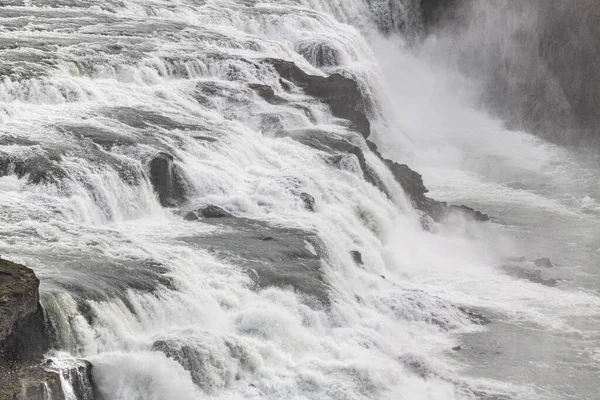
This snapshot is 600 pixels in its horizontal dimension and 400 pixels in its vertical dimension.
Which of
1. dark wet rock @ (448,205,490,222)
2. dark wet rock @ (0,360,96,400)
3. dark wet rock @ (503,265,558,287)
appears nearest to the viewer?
dark wet rock @ (0,360,96,400)

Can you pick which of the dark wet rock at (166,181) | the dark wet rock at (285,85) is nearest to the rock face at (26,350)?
the dark wet rock at (166,181)

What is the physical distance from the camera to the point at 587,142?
43406mm

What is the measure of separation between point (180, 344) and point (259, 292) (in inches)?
130

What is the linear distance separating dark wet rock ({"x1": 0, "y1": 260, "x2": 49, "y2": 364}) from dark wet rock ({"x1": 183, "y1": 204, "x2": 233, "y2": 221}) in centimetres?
756

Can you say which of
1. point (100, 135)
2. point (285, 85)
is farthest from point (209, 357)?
point (285, 85)

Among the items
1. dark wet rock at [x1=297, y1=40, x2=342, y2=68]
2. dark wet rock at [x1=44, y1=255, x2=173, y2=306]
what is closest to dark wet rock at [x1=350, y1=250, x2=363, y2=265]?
dark wet rock at [x1=44, y1=255, x2=173, y2=306]

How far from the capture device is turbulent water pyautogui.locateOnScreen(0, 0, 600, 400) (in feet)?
51.7

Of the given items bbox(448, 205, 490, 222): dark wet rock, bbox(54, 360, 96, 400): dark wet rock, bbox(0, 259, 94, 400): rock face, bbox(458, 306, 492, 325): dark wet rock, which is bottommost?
bbox(448, 205, 490, 222): dark wet rock

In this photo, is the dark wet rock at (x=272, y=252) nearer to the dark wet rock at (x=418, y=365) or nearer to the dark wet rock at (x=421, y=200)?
the dark wet rock at (x=418, y=365)

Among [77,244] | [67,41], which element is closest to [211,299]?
[77,244]

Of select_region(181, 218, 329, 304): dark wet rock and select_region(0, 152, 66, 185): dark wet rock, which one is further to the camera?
select_region(0, 152, 66, 185): dark wet rock

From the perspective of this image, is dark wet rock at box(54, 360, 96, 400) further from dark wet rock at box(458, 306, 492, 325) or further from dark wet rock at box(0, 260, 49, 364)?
dark wet rock at box(458, 306, 492, 325)

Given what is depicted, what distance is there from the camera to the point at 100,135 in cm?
2242

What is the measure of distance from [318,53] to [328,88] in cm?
578
